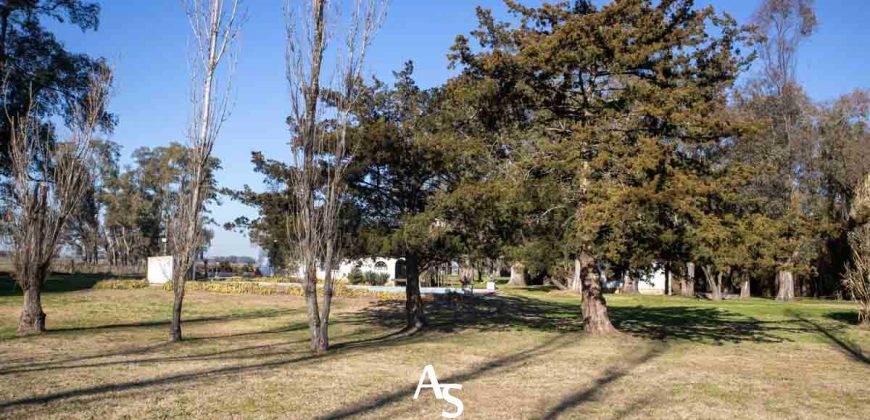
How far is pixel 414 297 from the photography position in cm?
1734

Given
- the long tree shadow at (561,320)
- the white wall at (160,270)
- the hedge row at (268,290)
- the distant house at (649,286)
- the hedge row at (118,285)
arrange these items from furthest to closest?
the distant house at (649,286) → the white wall at (160,270) → the hedge row at (118,285) → the hedge row at (268,290) → the long tree shadow at (561,320)

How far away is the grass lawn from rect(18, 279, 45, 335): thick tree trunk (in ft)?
1.64

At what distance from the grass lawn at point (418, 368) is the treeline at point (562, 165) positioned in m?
1.95

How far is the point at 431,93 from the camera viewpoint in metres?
16.6

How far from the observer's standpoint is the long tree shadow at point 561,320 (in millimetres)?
18016

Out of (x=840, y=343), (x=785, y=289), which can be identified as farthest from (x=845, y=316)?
(x=785, y=289)

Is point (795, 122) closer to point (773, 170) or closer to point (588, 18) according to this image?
point (773, 170)

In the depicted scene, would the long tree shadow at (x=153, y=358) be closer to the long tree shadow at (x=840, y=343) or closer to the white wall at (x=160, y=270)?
the long tree shadow at (x=840, y=343)

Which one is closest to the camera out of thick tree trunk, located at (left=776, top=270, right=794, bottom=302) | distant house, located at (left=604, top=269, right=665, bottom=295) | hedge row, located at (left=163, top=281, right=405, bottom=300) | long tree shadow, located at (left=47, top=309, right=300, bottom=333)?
long tree shadow, located at (left=47, top=309, right=300, bottom=333)

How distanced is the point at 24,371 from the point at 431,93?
1062 cm

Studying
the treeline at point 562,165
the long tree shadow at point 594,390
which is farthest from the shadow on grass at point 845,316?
the long tree shadow at point 594,390

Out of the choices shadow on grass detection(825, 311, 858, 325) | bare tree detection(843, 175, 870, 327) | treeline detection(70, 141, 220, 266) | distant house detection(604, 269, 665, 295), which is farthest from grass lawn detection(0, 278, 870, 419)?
treeline detection(70, 141, 220, 266)

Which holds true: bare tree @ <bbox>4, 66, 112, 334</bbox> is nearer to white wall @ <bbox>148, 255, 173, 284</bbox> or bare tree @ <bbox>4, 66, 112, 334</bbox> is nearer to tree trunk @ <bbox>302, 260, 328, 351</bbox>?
tree trunk @ <bbox>302, 260, 328, 351</bbox>

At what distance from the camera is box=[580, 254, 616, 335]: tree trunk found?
16.1 meters
